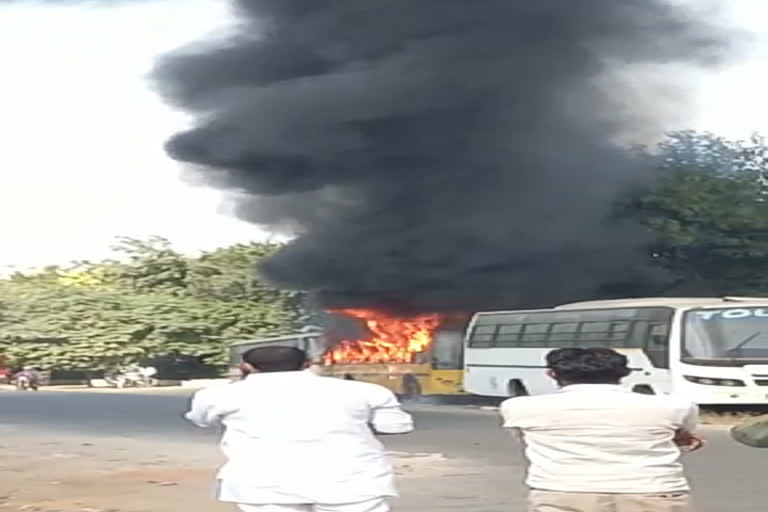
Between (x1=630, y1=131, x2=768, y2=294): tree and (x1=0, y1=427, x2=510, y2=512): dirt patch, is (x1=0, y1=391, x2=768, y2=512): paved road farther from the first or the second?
(x1=630, y1=131, x2=768, y2=294): tree

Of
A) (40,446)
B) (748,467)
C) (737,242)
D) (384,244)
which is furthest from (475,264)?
(748,467)

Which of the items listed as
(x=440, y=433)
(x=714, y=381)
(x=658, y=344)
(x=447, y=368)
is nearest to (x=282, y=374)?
(x=440, y=433)

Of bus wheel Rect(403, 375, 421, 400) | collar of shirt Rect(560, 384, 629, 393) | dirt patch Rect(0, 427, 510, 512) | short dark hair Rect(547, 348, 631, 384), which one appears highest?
short dark hair Rect(547, 348, 631, 384)

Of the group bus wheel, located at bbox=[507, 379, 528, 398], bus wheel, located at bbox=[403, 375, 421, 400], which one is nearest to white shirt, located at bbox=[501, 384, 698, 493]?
bus wheel, located at bbox=[507, 379, 528, 398]

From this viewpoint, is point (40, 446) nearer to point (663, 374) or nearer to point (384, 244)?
point (663, 374)

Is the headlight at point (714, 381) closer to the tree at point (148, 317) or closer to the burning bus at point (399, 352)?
the burning bus at point (399, 352)

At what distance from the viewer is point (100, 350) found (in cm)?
5366

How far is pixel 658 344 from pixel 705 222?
477 inches

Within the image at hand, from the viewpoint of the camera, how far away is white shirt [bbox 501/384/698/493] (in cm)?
436

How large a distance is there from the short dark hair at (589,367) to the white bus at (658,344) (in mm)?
15638

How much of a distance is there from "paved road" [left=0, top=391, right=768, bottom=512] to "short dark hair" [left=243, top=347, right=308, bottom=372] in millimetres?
5618

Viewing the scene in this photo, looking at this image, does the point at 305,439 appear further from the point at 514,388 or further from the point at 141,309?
the point at 141,309

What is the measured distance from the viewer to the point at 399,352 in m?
30.8

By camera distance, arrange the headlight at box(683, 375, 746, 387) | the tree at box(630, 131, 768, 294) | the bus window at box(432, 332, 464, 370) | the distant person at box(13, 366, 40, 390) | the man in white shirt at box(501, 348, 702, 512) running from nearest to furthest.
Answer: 1. the man in white shirt at box(501, 348, 702, 512)
2. the headlight at box(683, 375, 746, 387)
3. the bus window at box(432, 332, 464, 370)
4. the tree at box(630, 131, 768, 294)
5. the distant person at box(13, 366, 40, 390)
